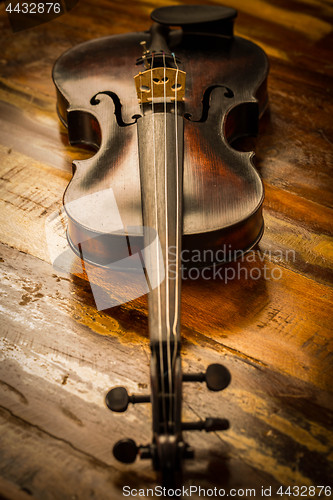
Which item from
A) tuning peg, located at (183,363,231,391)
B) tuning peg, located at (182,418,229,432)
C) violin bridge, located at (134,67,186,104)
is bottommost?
tuning peg, located at (182,418,229,432)

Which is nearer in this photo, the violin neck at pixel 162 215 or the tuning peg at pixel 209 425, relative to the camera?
the tuning peg at pixel 209 425

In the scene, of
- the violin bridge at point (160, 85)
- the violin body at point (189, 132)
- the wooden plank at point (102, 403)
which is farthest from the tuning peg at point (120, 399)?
the violin bridge at point (160, 85)

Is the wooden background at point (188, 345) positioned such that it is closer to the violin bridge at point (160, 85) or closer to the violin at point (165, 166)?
the violin at point (165, 166)

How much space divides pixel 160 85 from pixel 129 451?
928 mm

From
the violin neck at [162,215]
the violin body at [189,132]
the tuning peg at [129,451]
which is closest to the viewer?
the tuning peg at [129,451]

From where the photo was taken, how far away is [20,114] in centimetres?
167

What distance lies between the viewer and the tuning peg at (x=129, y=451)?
699mm

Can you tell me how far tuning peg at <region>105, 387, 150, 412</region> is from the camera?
2.50 feet

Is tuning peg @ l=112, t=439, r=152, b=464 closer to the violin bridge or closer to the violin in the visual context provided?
the violin

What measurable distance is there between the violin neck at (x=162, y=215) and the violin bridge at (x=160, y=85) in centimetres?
9

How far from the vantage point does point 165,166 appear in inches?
41.6

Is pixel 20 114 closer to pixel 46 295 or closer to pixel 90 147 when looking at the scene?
pixel 90 147

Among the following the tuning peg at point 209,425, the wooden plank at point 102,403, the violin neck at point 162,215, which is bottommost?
the wooden plank at point 102,403

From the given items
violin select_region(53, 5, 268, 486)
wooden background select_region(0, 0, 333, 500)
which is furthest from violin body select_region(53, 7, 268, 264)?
wooden background select_region(0, 0, 333, 500)
